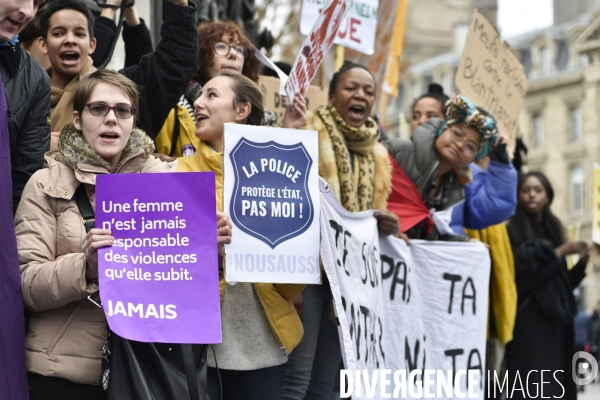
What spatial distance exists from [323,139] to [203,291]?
6.54 ft

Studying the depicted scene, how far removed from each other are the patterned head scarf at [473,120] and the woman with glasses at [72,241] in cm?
289

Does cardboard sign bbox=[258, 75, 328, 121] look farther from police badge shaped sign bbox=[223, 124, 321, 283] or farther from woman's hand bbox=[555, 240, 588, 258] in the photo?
woman's hand bbox=[555, 240, 588, 258]

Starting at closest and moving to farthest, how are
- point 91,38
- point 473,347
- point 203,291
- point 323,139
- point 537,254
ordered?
point 203,291 → point 91,38 → point 323,139 → point 473,347 → point 537,254

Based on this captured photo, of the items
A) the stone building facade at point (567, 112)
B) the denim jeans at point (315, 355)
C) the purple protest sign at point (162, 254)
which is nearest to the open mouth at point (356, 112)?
the denim jeans at point (315, 355)

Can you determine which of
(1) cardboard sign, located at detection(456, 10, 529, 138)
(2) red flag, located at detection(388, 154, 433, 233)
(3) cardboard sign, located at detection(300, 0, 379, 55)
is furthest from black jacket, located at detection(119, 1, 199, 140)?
(3) cardboard sign, located at detection(300, 0, 379, 55)

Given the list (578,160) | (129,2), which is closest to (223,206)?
(129,2)

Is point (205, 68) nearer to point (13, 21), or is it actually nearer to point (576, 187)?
point (13, 21)

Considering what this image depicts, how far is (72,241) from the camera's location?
3910mm

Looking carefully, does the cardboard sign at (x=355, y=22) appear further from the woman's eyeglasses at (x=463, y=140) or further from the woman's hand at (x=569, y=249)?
the woman's hand at (x=569, y=249)

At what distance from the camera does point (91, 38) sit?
5.32m

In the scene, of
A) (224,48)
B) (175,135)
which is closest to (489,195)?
(224,48)

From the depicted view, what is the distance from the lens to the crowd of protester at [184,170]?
3814 millimetres

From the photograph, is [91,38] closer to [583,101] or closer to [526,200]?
[526,200]

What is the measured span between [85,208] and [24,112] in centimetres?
44
